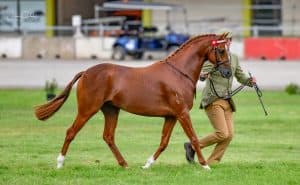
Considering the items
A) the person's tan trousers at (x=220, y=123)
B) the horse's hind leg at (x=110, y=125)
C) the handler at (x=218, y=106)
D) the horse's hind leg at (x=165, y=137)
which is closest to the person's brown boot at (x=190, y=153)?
the handler at (x=218, y=106)

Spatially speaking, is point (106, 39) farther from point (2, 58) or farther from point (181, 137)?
point (181, 137)

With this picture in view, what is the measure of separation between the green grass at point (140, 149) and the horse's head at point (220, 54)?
4.20ft

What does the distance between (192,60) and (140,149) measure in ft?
15.7

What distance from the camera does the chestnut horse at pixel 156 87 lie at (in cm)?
1279

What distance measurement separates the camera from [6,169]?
13039 millimetres

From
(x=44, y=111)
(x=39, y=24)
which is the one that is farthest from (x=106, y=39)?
(x=44, y=111)

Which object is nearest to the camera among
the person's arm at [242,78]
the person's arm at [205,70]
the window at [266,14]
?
the person's arm at [205,70]

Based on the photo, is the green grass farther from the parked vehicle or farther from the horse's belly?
the parked vehicle

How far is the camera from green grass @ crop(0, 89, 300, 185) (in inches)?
475

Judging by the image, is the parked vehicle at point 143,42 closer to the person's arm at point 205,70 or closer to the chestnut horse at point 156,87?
the person's arm at point 205,70

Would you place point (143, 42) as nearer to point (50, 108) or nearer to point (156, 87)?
point (50, 108)

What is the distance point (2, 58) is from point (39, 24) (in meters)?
10.7

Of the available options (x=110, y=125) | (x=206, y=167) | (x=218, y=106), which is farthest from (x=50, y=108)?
(x=218, y=106)

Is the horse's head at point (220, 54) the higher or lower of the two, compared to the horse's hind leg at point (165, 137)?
higher
